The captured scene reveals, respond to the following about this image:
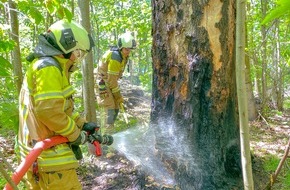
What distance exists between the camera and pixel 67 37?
8.66 ft

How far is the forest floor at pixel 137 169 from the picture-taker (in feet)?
11.1

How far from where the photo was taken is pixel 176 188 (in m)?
3.06

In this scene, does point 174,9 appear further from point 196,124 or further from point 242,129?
point 242,129

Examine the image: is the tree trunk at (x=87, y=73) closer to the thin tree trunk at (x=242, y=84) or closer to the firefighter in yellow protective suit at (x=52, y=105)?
the firefighter in yellow protective suit at (x=52, y=105)

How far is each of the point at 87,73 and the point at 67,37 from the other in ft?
7.54

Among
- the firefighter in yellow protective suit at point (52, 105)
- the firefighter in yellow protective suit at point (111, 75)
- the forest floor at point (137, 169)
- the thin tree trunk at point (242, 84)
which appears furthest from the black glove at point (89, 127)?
the firefighter in yellow protective suit at point (111, 75)

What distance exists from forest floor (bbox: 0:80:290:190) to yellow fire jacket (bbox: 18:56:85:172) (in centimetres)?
104

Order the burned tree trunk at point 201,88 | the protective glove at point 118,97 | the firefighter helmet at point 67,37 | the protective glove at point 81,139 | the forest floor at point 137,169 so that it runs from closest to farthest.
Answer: the firefighter helmet at point 67,37 < the protective glove at point 81,139 < the burned tree trunk at point 201,88 < the forest floor at point 137,169 < the protective glove at point 118,97

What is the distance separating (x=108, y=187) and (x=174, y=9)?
7.17ft

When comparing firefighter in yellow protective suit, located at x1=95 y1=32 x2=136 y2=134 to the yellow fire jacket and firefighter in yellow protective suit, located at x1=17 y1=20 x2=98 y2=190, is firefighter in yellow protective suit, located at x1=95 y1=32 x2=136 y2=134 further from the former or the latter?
the yellow fire jacket

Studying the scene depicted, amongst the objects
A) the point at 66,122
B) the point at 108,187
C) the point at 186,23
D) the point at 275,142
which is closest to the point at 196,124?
the point at 186,23

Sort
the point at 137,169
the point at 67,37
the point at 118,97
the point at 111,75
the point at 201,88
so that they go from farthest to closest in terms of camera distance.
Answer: the point at 118,97
the point at 111,75
the point at 137,169
the point at 201,88
the point at 67,37

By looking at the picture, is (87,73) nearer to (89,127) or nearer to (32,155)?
(89,127)

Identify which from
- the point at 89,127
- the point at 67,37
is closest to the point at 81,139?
the point at 89,127
